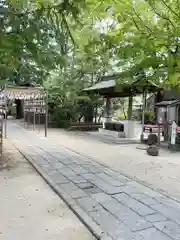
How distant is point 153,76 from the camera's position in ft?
12.2

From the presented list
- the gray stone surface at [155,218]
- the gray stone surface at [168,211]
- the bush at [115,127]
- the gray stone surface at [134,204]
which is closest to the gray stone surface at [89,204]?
the gray stone surface at [134,204]

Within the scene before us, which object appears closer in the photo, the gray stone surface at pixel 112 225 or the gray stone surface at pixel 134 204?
the gray stone surface at pixel 112 225

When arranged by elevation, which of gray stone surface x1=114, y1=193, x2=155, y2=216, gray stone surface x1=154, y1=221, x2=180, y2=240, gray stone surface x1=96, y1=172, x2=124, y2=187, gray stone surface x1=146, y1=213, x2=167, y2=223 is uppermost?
gray stone surface x1=96, y1=172, x2=124, y2=187

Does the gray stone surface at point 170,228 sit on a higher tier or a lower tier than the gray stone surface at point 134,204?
lower

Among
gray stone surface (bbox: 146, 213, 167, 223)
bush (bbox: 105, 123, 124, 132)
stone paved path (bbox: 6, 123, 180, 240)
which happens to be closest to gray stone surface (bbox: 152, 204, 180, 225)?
stone paved path (bbox: 6, 123, 180, 240)

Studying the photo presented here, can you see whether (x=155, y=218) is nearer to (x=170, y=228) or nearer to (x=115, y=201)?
(x=170, y=228)

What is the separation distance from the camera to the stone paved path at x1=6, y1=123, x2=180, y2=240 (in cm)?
Result: 367

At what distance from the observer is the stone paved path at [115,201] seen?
3.67 meters

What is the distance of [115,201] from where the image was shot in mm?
4727

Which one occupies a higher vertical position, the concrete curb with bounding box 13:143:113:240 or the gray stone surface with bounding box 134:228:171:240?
the concrete curb with bounding box 13:143:113:240

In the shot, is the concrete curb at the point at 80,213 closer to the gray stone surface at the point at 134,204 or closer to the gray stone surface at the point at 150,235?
the gray stone surface at the point at 150,235

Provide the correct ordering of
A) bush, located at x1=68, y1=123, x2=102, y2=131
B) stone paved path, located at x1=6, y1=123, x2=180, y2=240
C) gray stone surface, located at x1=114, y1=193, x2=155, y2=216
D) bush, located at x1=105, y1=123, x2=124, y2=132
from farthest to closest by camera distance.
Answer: bush, located at x1=68, y1=123, x2=102, y2=131 → bush, located at x1=105, y1=123, x2=124, y2=132 → gray stone surface, located at x1=114, y1=193, x2=155, y2=216 → stone paved path, located at x1=6, y1=123, x2=180, y2=240

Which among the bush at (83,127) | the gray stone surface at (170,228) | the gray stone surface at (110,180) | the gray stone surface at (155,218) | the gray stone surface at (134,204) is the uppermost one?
the bush at (83,127)

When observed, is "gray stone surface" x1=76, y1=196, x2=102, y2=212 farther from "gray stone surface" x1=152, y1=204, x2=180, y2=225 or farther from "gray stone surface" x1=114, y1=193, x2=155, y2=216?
"gray stone surface" x1=152, y1=204, x2=180, y2=225
